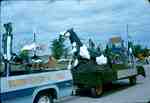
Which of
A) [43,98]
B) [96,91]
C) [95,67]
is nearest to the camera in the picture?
[43,98]

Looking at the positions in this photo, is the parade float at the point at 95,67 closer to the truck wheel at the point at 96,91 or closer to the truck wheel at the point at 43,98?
the truck wheel at the point at 96,91

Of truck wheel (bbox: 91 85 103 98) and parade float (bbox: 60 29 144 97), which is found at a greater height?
parade float (bbox: 60 29 144 97)

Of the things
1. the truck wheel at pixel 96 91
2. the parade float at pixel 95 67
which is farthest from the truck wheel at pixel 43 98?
the truck wheel at pixel 96 91

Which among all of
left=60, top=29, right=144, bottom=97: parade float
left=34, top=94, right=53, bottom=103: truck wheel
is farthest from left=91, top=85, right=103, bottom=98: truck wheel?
left=34, top=94, right=53, bottom=103: truck wheel

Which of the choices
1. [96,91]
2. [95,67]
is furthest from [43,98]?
[95,67]

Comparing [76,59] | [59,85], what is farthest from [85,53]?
[59,85]

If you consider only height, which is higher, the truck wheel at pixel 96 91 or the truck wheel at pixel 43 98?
the truck wheel at pixel 43 98

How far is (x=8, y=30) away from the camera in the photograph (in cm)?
949

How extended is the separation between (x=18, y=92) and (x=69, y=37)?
9.62m

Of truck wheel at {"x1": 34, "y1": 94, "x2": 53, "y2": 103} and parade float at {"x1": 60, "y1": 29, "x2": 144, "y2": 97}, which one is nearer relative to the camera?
truck wheel at {"x1": 34, "y1": 94, "x2": 53, "y2": 103}

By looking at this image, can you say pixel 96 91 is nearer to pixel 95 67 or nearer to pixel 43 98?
pixel 95 67

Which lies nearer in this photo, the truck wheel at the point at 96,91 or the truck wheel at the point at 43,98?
the truck wheel at the point at 43,98

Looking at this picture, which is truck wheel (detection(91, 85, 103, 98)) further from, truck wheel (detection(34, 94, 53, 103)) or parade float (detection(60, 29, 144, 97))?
truck wheel (detection(34, 94, 53, 103))

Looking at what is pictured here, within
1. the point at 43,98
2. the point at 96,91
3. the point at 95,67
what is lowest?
the point at 96,91
